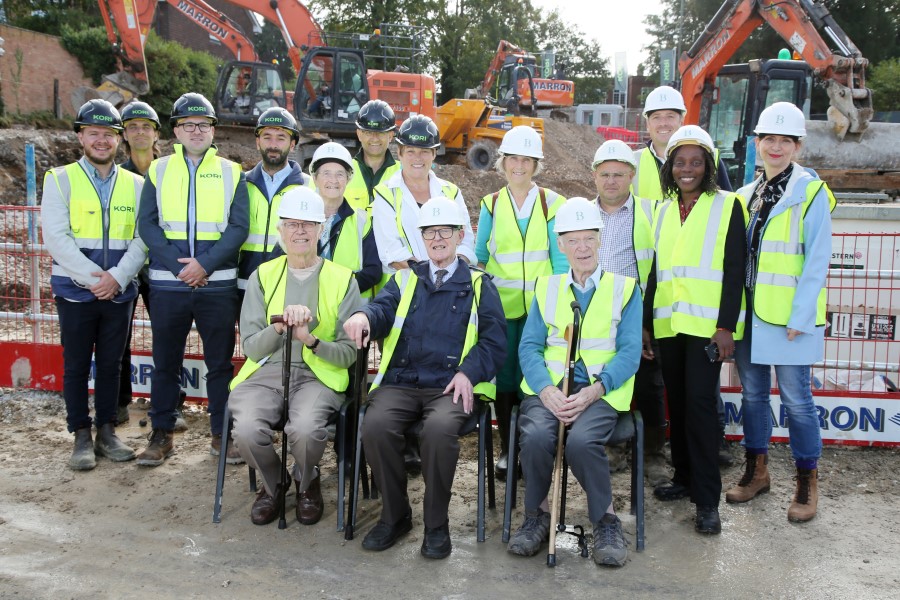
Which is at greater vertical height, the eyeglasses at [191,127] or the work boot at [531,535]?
the eyeglasses at [191,127]

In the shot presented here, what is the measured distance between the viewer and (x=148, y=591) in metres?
3.73

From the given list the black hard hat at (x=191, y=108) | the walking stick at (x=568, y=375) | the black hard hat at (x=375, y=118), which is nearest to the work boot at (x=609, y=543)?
the walking stick at (x=568, y=375)

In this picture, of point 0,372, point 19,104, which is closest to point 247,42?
point 19,104

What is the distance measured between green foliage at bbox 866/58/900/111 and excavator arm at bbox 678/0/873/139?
2500cm

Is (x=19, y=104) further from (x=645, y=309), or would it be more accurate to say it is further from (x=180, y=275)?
(x=645, y=309)

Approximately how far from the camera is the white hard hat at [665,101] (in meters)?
5.17

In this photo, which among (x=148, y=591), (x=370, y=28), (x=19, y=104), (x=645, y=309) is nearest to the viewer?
(x=148, y=591)

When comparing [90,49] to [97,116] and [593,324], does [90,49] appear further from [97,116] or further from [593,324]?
[593,324]

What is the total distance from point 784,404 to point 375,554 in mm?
2356

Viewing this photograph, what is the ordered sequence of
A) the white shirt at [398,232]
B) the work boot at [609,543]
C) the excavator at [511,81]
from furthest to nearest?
the excavator at [511,81]
the white shirt at [398,232]
the work boot at [609,543]

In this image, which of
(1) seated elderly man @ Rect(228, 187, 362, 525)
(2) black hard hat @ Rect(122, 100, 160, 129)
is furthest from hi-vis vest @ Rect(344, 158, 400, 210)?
(2) black hard hat @ Rect(122, 100, 160, 129)

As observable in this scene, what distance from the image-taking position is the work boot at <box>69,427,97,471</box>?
17.1 feet

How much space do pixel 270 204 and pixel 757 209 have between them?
9.75ft

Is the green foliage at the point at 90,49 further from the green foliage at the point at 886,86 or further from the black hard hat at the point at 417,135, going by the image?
the green foliage at the point at 886,86
